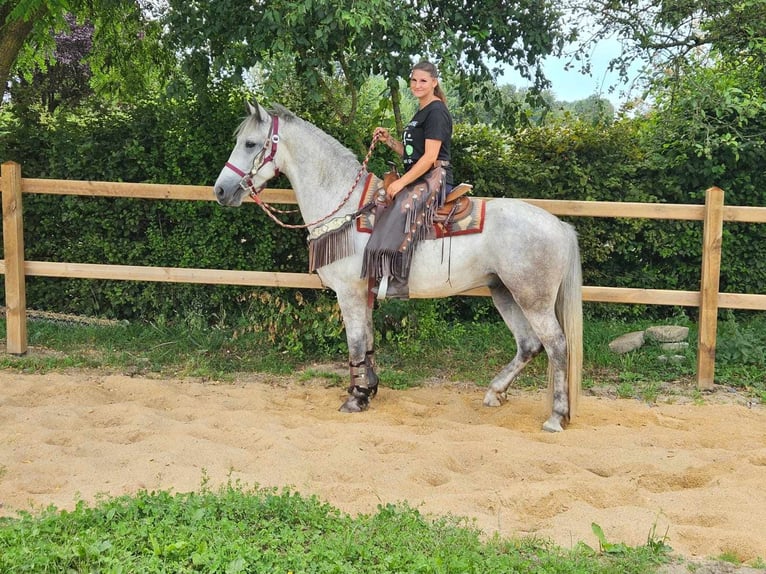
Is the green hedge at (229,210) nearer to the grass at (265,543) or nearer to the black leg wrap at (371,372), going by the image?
the black leg wrap at (371,372)

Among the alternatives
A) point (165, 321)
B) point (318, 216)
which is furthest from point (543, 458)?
point (165, 321)

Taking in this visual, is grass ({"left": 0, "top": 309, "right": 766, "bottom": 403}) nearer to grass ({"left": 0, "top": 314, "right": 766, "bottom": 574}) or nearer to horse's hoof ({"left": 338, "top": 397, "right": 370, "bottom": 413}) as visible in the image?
horse's hoof ({"left": 338, "top": 397, "right": 370, "bottom": 413})

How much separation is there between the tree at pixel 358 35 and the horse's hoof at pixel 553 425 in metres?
2.64

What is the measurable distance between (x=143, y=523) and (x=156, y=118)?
4936 millimetres

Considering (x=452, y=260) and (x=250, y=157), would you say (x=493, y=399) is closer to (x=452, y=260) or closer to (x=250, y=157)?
(x=452, y=260)

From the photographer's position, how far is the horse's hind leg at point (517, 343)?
220 inches

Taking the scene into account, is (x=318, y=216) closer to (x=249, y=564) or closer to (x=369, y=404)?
(x=369, y=404)

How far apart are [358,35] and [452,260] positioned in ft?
5.56

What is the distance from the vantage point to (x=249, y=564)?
9.84 feet

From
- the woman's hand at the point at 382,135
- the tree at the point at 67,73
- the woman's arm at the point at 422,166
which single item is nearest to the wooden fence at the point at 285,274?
the woman's hand at the point at 382,135

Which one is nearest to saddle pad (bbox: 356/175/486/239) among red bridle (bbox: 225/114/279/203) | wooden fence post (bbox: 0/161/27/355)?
red bridle (bbox: 225/114/279/203)

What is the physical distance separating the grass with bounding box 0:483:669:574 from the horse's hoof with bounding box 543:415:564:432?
1.72 m

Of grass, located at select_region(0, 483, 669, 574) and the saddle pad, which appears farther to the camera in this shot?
the saddle pad

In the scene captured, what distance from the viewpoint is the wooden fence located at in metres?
6.09
